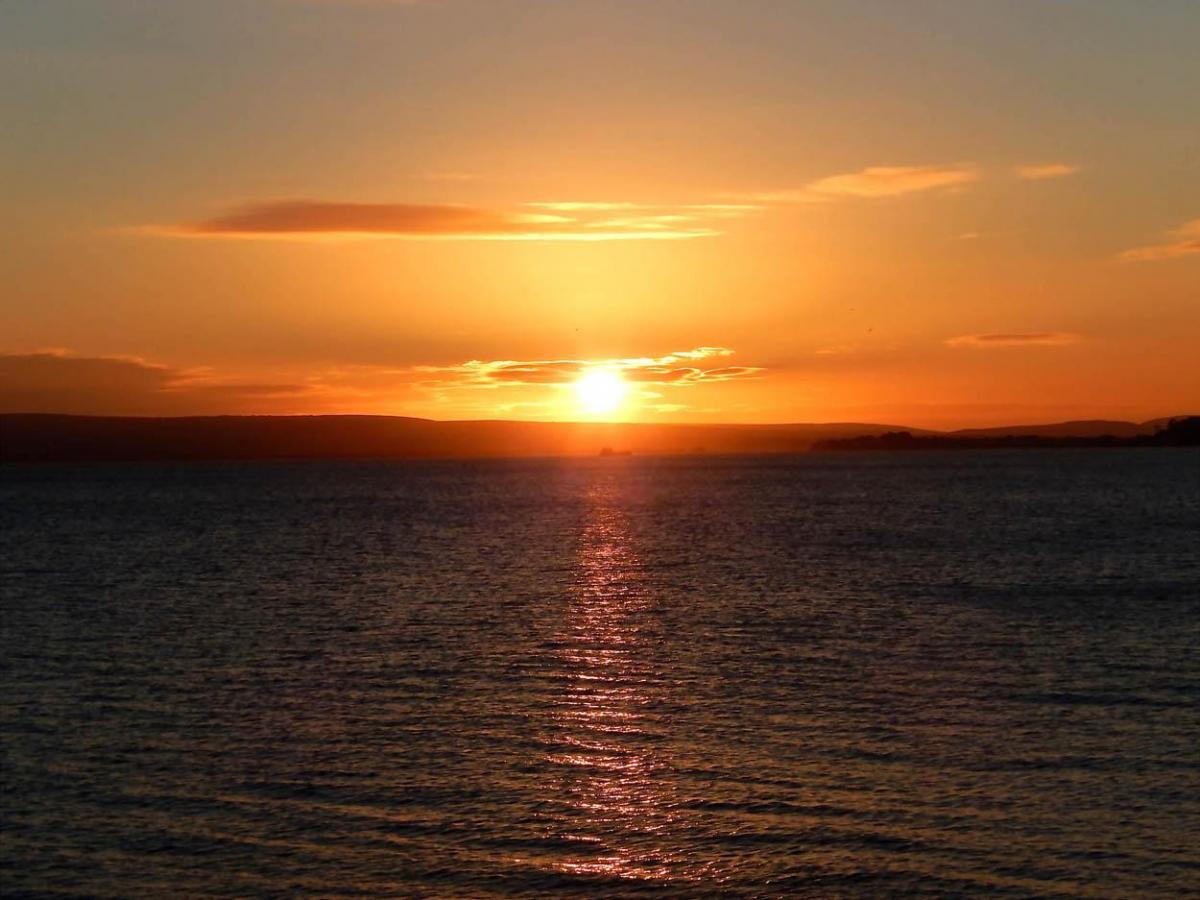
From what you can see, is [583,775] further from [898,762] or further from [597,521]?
[597,521]

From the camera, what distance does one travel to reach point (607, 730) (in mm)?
25031

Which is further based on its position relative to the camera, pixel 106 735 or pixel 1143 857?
pixel 106 735

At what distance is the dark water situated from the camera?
17344 millimetres

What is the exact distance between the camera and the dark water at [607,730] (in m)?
17.3

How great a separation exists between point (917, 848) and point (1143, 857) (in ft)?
9.55

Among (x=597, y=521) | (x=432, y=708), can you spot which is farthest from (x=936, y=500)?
(x=432, y=708)

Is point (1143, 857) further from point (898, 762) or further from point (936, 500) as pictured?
point (936, 500)

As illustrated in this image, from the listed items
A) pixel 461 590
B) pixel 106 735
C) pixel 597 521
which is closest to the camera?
pixel 106 735

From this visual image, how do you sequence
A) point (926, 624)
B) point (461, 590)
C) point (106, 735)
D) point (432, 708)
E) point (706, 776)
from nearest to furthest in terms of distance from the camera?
point (706, 776) → point (106, 735) → point (432, 708) → point (926, 624) → point (461, 590)

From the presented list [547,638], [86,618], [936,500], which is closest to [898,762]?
[547,638]

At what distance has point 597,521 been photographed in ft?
349

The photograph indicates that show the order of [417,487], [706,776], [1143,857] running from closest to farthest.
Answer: [1143,857], [706,776], [417,487]

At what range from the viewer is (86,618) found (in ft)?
141

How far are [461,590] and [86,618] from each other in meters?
14.0
